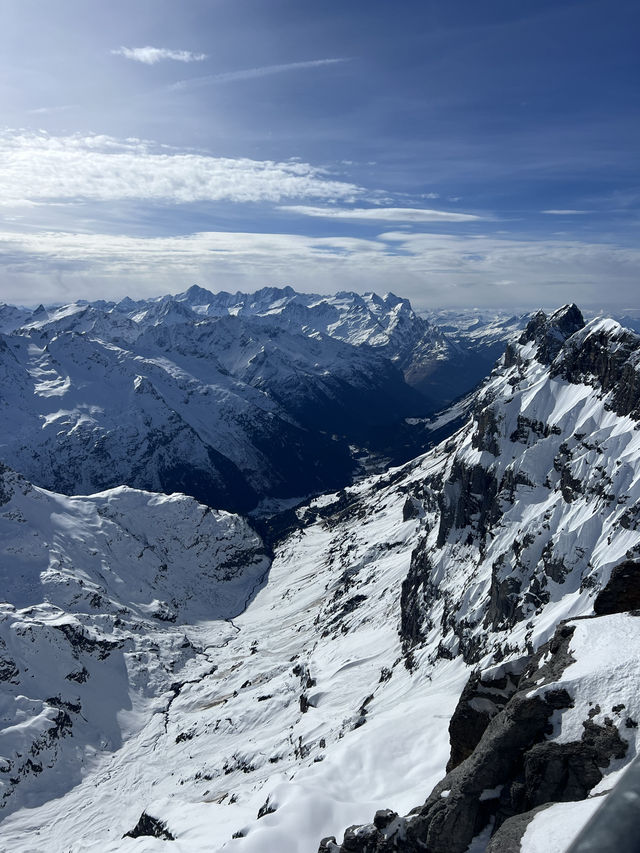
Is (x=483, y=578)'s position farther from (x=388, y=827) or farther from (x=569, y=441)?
(x=388, y=827)

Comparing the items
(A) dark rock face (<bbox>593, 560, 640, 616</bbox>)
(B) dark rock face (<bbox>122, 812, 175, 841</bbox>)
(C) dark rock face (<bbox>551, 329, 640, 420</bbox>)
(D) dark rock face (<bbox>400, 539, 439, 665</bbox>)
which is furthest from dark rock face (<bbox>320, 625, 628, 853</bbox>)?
(D) dark rock face (<bbox>400, 539, 439, 665</bbox>)

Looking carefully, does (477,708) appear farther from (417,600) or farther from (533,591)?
(417,600)

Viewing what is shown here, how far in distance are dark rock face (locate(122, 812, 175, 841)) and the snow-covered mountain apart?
1.92 feet

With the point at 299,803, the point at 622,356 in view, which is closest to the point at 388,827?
the point at 299,803

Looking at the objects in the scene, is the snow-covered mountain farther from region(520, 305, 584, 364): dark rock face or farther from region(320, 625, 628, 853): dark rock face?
region(520, 305, 584, 364): dark rock face

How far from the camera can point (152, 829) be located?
3593 inches

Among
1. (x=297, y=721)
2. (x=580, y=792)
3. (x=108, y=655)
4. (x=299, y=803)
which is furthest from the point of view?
(x=108, y=655)

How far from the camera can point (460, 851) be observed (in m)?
28.1

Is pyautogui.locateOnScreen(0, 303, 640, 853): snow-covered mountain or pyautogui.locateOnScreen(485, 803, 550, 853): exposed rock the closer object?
pyautogui.locateOnScreen(485, 803, 550, 853): exposed rock

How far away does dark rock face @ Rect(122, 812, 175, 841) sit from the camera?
84381mm

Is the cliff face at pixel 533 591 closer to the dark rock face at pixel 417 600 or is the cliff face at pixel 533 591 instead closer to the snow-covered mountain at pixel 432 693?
the snow-covered mountain at pixel 432 693

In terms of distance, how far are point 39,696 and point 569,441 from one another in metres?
171

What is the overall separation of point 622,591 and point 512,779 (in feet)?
46.7

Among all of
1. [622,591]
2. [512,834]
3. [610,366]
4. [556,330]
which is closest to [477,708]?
[622,591]
